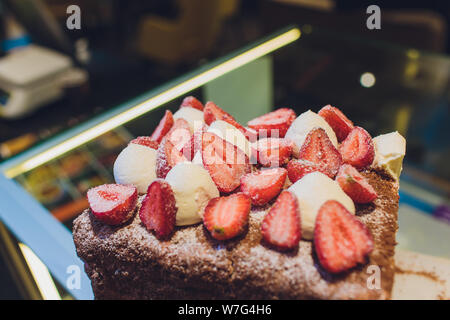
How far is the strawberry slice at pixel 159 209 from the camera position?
1230 millimetres

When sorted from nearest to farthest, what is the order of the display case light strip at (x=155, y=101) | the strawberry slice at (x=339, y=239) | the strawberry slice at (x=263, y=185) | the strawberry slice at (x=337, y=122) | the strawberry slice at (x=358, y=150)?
the strawberry slice at (x=339, y=239) < the strawberry slice at (x=263, y=185) < the strawberry slice at (x=358, y=150) < the strawberry slice at (x=337, y=122) < the display case light strip at (x=155, y=101)

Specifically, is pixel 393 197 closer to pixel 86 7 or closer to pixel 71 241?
pixel 71 241

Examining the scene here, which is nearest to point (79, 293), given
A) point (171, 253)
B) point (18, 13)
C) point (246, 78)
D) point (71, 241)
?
point (71, 241)

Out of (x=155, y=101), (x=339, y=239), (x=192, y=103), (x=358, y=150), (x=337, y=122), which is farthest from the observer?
(x=155, y=101)

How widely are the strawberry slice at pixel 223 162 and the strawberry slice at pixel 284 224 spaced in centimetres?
22

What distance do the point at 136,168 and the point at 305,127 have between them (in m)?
0.65

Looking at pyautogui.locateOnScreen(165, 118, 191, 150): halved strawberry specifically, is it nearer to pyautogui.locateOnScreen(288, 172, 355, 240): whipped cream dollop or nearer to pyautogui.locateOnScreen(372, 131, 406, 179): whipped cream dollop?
pyautogui.locateOnScreen(288, 172, 355, 240): whipped cream dollop

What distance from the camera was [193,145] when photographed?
147 cm

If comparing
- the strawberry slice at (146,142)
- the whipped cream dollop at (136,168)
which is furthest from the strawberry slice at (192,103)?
the whipped cream dollop at (136,168)

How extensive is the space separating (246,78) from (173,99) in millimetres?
450

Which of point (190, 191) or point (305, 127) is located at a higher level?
point (305, 127)

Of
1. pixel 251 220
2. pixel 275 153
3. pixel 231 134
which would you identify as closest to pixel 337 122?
pixel 275 153

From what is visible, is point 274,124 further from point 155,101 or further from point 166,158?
point 155,101

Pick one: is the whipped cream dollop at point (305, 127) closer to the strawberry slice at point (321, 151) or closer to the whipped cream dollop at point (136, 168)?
the strawberry slice at point (321, 151)
